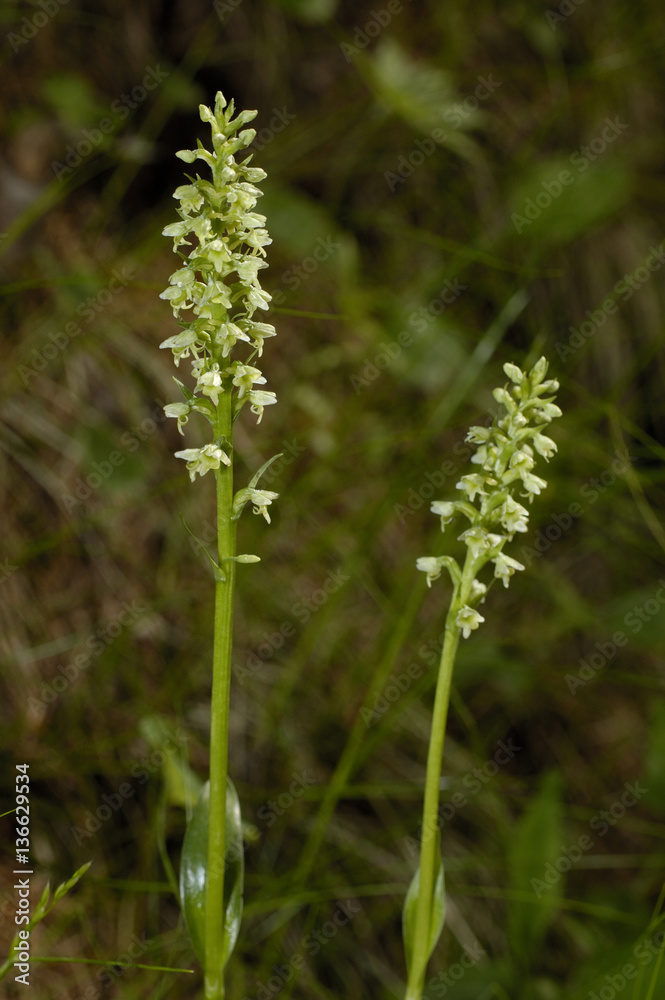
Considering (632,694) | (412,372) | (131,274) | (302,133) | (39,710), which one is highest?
(302,133)

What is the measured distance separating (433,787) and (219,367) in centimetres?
123

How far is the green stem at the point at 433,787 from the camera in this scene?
223 centimetres

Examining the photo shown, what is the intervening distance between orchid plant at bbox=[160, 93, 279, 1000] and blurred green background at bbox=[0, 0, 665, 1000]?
31.5 inches

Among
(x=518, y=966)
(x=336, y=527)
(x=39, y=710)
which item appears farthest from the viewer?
(x=336, y=527)

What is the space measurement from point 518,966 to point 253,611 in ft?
6.00

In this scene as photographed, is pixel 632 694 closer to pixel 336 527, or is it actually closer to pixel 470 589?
pixel 336 527

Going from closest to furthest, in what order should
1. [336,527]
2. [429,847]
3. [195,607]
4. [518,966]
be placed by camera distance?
1. [429,847]
2. [518,966]
3. [195,607]
4. [336,527]

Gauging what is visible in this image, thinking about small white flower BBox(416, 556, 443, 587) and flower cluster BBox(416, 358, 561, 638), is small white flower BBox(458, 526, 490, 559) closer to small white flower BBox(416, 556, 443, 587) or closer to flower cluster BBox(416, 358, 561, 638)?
flower cluster BBox(416, 358, 561, 638)

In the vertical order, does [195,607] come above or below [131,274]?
below

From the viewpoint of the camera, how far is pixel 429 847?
226cm

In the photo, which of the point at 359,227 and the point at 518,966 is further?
the point at 359,227

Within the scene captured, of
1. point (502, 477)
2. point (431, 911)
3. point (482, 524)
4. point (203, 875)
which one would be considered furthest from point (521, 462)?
point (203, 875)

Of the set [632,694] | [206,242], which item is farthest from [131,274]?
[632,694]

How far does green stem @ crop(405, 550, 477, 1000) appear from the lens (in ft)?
7.32
